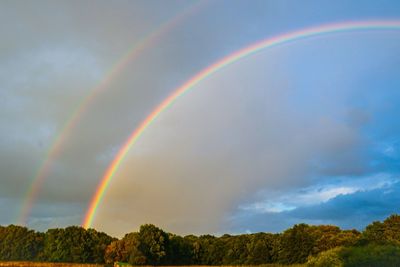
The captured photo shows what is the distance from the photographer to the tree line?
467 ft

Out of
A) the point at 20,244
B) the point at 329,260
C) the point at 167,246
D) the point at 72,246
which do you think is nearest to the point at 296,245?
the point at 167,246

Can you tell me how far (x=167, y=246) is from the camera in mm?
157375

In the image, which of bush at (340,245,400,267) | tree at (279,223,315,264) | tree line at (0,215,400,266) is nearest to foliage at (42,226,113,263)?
tree line at (0,215,400,266)

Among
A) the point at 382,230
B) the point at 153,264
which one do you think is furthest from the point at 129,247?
the point at 382,230

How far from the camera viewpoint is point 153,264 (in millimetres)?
147000

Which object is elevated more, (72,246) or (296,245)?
(72,246)

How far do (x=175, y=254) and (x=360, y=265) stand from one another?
97258mm

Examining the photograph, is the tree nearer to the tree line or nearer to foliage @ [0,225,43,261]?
the tree line

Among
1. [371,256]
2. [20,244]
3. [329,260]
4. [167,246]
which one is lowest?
[329,260]

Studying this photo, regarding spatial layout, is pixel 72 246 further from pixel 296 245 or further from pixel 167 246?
pixel 296 245

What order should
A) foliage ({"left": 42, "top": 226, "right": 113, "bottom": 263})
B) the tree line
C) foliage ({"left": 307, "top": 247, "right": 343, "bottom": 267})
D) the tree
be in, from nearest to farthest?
foliage ({"left": 307, "top": 247, "right": 343, "bottom": 267}) < the tree line < the tree < foliage ({"left": 42, "top": 226, "right": 113, "bottom": 263})

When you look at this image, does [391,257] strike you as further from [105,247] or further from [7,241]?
[7,241]

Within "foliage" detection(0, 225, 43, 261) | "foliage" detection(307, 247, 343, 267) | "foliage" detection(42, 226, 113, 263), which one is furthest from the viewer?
"foliage" detection(0, 225, 43, 261)

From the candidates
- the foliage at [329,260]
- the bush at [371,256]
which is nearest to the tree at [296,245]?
the bush at [371,256]
